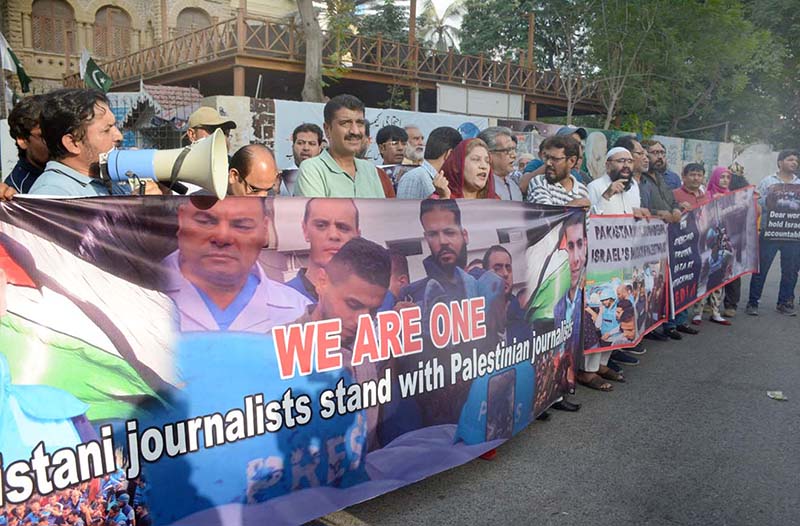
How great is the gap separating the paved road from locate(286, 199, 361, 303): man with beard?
1.17 metres

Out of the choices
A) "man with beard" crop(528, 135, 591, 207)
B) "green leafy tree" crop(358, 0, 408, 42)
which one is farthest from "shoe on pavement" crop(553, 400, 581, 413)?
"green leafy tree" crop(358, 0, 408, 42)

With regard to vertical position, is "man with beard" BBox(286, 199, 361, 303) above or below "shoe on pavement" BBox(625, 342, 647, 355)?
above

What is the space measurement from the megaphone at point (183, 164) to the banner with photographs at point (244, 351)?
0.11 metres

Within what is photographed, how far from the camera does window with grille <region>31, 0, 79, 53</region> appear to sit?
28.8m

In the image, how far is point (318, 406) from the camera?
2.73m

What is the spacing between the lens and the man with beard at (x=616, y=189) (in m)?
5.52

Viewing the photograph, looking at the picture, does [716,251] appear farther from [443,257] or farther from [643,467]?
[443,257]

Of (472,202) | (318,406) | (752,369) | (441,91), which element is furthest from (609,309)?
(441,91)

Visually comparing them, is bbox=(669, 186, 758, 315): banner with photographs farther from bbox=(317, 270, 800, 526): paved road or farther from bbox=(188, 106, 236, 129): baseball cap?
bbox=(188, 106, 236, 129): baseball cap

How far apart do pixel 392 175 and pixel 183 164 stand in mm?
4922

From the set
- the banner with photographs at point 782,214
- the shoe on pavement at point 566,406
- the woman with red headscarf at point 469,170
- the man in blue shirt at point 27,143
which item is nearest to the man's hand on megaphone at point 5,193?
the man in blue shirt at point 27,143

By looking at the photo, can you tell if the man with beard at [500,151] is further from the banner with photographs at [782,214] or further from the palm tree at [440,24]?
the palm tree at [440,24]

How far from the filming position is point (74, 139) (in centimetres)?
264

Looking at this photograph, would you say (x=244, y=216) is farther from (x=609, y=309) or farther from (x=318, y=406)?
(x=609, y=309)
